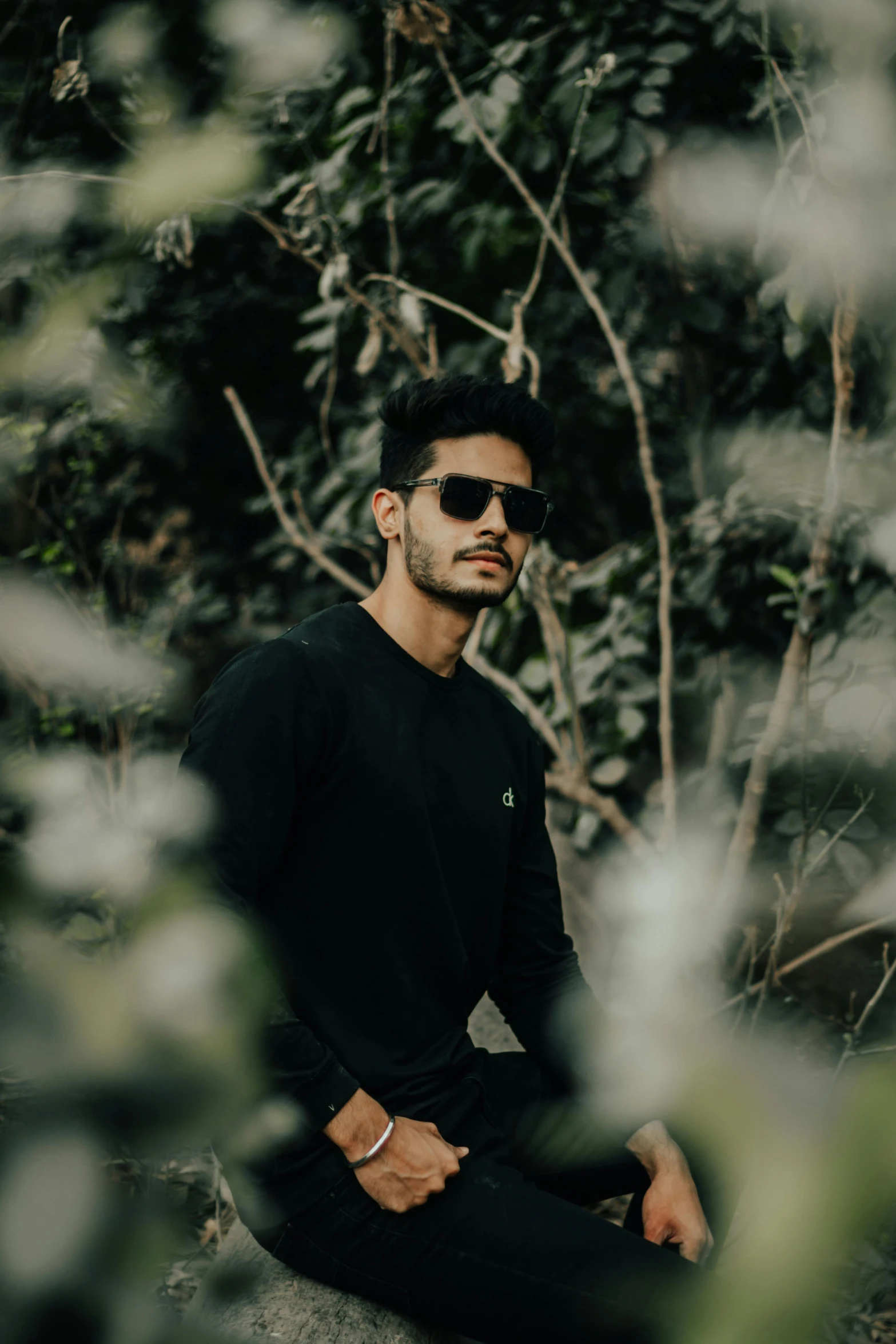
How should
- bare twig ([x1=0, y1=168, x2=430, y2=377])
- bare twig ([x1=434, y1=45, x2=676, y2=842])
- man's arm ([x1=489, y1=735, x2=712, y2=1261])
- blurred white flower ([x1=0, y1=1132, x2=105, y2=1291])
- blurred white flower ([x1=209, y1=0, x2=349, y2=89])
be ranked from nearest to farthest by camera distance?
blurred white flower ([x1=0, y1=1132, x2=105, y2=1291]), man's arm ([x1=489, y1=735, x2=712, y2=1261]), blurred white flower ([x1=209, y1=0, x2=349, y2=89]), bare twig ([x1=0, y1=168, x2=430, y2=377]), bare twig ([x1=434, y1=45, x2=676, y2=842])

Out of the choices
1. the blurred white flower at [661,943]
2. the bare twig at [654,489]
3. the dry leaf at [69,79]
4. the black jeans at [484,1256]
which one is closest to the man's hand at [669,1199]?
the blurred white flower at [661,943]

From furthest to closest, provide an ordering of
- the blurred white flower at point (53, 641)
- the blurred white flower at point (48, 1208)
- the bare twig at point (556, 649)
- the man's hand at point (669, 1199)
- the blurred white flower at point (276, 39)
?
the bare twig at point (556, 649)
the blurred white flower at point (276, 39)
the man's hand at point (669, 1199)
the blurred white flower at point (53, 641)
the blurred white flower at point (48, 1208)

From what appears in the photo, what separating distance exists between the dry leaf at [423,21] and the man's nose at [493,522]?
144cm

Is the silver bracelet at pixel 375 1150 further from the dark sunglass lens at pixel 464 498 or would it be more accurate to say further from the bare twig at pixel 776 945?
the bare twig at pixel 776 945

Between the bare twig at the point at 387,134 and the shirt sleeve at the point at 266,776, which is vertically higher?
the bare twig at the point at 387,134

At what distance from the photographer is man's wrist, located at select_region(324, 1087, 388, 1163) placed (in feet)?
3.99

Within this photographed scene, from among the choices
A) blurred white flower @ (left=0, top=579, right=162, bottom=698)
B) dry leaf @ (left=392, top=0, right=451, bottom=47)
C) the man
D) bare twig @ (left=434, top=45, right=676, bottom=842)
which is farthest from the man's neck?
dry leaf @ (left=392, top=0, right=451, bottom=47)

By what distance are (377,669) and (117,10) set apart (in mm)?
1994

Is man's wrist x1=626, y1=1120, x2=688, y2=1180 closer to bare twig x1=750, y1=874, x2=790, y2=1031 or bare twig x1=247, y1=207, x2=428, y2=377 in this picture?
bare twig x1=750, y1=874, x2=790, y2=1031

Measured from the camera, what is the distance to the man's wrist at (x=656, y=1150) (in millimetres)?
1470

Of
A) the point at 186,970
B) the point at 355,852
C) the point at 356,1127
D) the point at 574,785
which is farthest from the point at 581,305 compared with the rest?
the point at 186,970

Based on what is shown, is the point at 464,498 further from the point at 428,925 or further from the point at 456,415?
the point at 428,925

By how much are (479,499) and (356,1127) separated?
921mm

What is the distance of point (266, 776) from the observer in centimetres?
127
